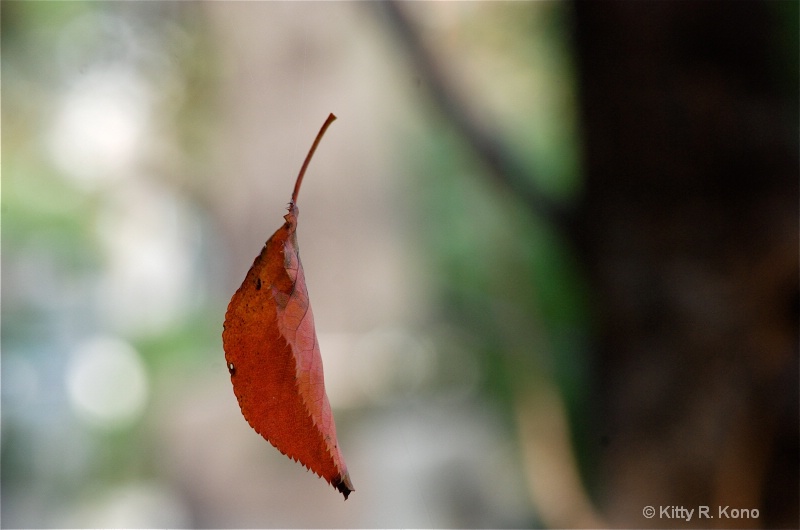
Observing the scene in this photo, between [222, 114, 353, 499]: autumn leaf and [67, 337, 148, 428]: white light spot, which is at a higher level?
[222, 114, 353, 499]: autumn leaf

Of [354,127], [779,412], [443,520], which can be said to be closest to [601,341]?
[779,412]

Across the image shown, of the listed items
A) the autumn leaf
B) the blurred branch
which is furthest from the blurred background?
the autumn leaf

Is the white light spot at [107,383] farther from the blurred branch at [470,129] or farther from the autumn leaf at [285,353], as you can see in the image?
the autumn leaf at [285,353]

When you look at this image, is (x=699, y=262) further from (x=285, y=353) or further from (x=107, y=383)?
(x=107, y=383)

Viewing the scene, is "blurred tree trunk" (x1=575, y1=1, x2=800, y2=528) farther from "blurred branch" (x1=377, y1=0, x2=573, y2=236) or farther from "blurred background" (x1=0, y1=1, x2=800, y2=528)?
"blurred branch" (x1=377, y1=0, x2=573, y2=236)

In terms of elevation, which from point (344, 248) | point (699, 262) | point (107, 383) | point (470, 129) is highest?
point (470, 129)

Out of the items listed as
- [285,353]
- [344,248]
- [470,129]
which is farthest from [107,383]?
[285,353]
